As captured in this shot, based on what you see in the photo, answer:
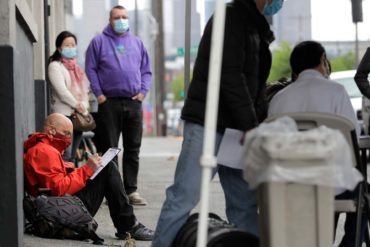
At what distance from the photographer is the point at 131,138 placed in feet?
35.6

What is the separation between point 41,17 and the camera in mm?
12617

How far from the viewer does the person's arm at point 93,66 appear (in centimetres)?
1067

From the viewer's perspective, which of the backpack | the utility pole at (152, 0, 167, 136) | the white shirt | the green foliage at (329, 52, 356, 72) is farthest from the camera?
the green foliage at (329, 52, 356, 72)

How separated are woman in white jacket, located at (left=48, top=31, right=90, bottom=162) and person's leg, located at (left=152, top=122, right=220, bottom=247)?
4813mm

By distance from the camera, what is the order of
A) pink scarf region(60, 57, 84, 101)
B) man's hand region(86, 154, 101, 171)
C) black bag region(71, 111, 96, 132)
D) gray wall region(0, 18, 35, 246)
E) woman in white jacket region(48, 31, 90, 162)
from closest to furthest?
gray wall region(0, 18, 35, 246) → man's hand region(86, 154, 101, 171) → black bag region(71, 111, 96, 132) → woman in white jacket region(48, 31, 90, 162) → pink scarf region(60, 57, 84, 101)

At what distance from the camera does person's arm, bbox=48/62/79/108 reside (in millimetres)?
11172

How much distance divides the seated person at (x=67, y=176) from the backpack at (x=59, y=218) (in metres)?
0.14

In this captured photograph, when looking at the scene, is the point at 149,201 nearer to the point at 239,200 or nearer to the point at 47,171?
the point at 47,171

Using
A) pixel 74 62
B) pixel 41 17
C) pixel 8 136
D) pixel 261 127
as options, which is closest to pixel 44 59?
pixel 41 17

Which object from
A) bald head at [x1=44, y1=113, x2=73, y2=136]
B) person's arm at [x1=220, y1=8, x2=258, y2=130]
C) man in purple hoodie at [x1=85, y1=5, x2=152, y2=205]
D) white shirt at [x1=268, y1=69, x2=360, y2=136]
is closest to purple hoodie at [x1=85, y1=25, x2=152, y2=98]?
man in purple hoodie at [x1=85, y1=5, x2=152, y2=205]

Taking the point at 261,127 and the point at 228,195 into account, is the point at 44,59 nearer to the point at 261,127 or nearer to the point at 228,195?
the point at 228,195

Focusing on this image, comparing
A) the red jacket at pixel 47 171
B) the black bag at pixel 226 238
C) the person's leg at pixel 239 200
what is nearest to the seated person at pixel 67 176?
the red jacket at pixel 47 171

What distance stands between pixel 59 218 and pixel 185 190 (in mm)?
1854

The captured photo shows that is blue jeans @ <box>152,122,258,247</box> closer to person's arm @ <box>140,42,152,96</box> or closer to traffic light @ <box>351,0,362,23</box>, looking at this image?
person's arm @ <box>140,42,152,96</box>
